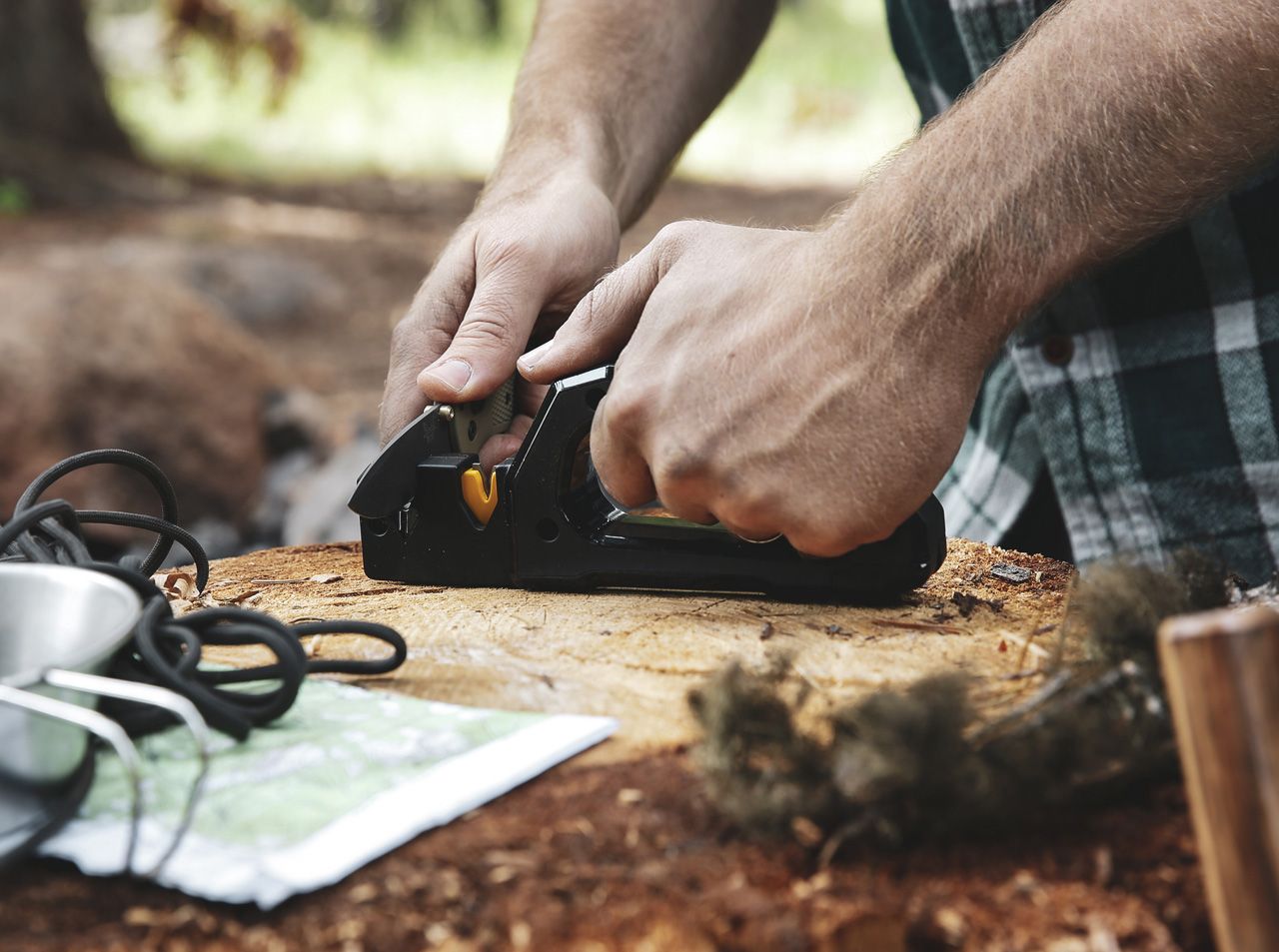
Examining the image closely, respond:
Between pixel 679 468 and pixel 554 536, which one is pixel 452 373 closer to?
pixel 554 536

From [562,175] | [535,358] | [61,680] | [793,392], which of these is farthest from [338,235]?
[61,680]

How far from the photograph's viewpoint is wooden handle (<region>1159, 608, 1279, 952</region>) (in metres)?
0.61

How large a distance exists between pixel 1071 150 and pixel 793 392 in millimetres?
356

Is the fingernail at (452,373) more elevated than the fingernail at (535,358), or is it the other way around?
the fingernail at (452,373)

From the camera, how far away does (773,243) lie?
1253 millimetres

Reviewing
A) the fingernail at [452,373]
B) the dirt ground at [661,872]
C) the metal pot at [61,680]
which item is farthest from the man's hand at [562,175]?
the metal pot at [61,680]

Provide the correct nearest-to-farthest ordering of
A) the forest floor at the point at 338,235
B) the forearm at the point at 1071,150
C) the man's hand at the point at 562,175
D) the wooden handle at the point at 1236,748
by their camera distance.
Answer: the wooden handle at the point at 1236,748 < the forearm at the point at 1071,150 < the man's hand at the point at 562,175 < the forest floor at the point at 338,235

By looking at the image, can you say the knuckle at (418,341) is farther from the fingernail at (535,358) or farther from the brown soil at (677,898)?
the brown soil at (677,898)

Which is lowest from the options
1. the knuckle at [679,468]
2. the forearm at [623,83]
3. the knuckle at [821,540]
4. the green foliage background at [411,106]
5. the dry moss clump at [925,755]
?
the dry moss clump at [925,755]

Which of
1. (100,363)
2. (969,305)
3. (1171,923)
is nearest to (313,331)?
(100,363)

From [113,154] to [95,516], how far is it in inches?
334

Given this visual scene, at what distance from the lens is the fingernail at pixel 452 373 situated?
4.78 ft

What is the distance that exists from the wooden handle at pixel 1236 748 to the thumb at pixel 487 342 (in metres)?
1.00

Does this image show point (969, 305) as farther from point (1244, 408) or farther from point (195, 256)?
point (195, 256)
